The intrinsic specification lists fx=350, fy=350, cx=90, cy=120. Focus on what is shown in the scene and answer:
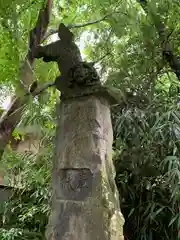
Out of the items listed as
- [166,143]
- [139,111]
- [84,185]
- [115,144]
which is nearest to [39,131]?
[115,144]

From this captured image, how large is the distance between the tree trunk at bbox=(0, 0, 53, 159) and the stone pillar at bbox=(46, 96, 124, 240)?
0.55 meters

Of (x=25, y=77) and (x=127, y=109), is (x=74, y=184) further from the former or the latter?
(x=127, y=109)

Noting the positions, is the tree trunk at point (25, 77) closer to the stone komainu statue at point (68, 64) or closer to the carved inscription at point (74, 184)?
the stone komainu statue at point (68, 64)

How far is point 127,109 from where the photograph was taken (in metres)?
2.73

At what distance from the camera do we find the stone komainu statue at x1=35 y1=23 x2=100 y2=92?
195cm

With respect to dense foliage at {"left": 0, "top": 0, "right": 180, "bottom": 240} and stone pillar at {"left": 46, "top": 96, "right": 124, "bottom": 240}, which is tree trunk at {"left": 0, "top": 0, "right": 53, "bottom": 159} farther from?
stone pillar at {"left": 46, "top": 96, "right": 124, "bottom": 240}

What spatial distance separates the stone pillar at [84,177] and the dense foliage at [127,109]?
0.58 meters

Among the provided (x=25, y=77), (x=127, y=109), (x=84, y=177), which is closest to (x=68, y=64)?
(x=25, y=77)

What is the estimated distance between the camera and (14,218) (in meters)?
3.24

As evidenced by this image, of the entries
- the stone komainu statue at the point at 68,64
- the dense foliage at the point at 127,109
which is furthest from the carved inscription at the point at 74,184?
the dense foliage at the point at 127,109

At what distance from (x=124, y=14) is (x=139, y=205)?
1.44 metres

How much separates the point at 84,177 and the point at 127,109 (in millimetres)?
1081

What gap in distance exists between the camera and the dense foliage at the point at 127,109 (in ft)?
7.72

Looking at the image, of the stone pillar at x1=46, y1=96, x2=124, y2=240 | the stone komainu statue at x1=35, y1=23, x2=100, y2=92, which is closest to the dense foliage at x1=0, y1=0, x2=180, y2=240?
the stone komainu statue at x1=35, y1=23, x2=100, y2=92
